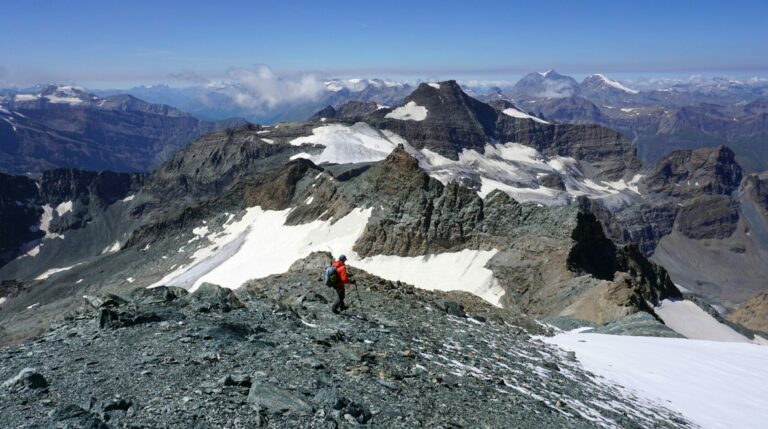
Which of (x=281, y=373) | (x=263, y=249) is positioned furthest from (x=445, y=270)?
(x=281, y=373)

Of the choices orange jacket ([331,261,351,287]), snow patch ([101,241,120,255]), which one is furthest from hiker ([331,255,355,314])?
snow patch ([101,241,120,255])

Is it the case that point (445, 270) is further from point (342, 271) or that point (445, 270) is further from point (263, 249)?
point (342, 271)

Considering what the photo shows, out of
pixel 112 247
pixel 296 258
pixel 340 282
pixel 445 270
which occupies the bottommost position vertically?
pixel 112 247

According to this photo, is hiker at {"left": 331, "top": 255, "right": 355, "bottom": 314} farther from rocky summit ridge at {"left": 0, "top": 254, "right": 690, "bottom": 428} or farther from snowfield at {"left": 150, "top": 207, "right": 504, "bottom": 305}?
snowfield at {"left": 150, "top": 207, "right": 504, "bottom": 305}

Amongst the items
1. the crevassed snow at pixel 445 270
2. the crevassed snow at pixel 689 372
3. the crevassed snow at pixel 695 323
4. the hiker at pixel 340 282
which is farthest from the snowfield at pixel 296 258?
the hiker at pixel 340 282

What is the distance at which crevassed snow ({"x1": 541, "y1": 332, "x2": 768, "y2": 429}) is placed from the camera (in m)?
17.1

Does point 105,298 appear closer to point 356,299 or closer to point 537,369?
point 356,299

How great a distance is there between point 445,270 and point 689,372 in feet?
143

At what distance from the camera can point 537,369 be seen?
17984mm

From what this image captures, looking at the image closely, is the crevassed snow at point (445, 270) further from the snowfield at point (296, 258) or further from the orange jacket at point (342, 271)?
the orange jacket at point (342, 271)

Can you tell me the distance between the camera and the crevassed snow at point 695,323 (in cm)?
4975

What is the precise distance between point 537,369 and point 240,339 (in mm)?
9876

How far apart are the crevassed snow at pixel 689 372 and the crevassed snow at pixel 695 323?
79.8 feet

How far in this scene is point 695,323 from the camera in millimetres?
52156
